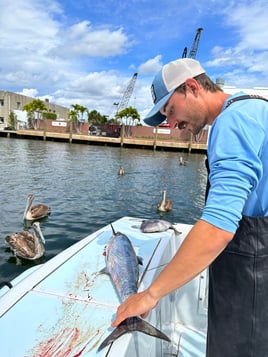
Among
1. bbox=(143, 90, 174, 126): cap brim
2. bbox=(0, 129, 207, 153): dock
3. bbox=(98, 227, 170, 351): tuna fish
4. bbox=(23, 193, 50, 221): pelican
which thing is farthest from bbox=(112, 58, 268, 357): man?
bbox=(0, 129, 207, 153): dock

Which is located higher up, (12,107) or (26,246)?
(12,107)

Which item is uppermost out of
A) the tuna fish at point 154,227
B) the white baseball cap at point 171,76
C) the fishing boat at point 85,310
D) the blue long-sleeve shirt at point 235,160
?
the white baseball cap at point 171,76

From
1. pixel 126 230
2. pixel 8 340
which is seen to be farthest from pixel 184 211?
pixel 8 340

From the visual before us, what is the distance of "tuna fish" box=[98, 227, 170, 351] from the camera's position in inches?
64.2

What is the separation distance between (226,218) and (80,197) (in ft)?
36.3

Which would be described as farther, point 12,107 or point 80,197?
point 12,107

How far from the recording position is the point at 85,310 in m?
1.92

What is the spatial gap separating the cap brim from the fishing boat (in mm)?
1238

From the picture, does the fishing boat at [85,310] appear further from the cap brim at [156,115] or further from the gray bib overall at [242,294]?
the cap brim at [156,115]

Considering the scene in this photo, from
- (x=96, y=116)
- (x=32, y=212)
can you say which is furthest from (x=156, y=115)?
(x=96, y=116)

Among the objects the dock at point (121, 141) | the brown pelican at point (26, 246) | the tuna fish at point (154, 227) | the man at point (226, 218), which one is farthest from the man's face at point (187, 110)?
the dock at point (121, 141)

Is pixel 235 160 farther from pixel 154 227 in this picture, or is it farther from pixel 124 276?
pixel 154 227

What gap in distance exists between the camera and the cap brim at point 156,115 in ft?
4.81

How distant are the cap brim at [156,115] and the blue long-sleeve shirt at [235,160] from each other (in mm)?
339
